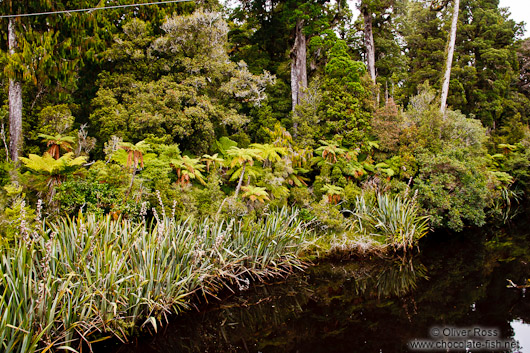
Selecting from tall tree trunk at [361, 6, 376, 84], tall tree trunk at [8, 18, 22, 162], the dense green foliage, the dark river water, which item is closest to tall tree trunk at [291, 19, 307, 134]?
the dense green foliage

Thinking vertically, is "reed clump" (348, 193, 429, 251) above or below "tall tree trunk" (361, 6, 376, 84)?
below

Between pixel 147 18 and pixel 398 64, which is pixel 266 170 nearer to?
pixel 147 18

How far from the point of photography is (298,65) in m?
14.2

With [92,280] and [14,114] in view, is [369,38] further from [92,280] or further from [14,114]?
[92,280]

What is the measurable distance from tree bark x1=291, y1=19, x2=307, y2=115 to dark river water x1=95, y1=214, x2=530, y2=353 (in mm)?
7984

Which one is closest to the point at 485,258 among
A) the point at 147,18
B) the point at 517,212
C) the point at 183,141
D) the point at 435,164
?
the point at 435,164

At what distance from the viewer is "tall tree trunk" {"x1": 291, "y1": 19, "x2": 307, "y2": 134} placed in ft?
46.0

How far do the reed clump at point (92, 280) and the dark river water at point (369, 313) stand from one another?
47 centimetres

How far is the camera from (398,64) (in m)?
18.9

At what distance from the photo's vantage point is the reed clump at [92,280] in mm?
3717

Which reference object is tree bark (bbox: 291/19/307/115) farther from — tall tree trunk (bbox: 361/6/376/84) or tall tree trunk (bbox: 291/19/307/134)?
tall tree trunk (bbox: 361/6/376/84)

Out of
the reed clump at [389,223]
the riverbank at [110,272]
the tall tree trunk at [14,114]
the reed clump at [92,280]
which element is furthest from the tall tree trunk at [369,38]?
the tall tree trunk at [14,114]

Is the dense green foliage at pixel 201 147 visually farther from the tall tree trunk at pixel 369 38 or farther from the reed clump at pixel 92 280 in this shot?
the tall tree trunk at pixel 369 38

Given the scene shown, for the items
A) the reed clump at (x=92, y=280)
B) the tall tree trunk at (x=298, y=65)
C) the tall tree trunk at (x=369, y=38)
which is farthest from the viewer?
the tall tree trunk at (x=369, y=38)
